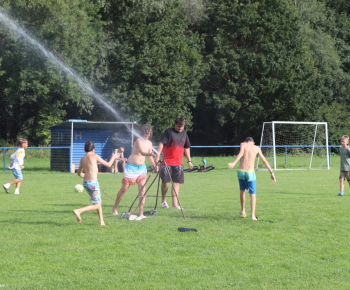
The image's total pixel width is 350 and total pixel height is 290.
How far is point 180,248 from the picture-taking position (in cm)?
836

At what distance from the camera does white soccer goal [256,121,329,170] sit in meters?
33.2

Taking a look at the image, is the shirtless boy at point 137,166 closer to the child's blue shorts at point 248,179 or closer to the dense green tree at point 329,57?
the child's blue shorts at point 248,179

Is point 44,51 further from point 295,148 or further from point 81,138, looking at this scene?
point 295,148

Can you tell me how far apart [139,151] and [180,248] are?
138 inches

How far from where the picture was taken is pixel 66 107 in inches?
1694

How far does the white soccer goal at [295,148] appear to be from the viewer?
109 ft

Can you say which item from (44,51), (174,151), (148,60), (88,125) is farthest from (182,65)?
(174,151)

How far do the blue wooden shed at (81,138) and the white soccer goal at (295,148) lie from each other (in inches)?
291

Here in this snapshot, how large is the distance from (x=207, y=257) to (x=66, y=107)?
3648 centimetres

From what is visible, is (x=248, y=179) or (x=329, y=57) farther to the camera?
(x=329, y=57)

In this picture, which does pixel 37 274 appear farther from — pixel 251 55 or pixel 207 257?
pixel 251 55

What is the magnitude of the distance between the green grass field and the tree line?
21.7 metres

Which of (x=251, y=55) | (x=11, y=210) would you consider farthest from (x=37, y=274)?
(x=251, y=55)

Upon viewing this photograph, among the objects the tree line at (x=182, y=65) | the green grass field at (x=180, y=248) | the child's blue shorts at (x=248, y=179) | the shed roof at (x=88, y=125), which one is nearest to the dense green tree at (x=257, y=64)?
the tree line at (x=182, y=65)
